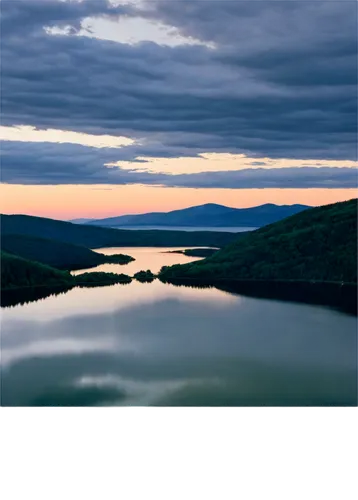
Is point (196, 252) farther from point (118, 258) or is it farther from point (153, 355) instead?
point (153, 355)

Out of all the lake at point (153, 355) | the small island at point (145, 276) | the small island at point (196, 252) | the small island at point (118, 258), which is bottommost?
the lake at point (153, 355)

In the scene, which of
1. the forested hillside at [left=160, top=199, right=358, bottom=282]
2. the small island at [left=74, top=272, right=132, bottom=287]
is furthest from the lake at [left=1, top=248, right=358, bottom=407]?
the forested hillside at [left=160, top=199, right=358, bottom=282]

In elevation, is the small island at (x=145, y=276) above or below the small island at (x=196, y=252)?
below

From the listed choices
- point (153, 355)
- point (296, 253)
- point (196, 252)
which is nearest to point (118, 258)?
point (153, 355)

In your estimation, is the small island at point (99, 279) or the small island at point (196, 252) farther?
the small island at point (196, 252)

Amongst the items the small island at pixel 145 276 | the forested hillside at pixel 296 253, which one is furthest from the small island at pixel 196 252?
the forested hillside at pixel 296 253

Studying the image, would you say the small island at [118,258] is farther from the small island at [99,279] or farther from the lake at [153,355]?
the small island at [99,279]
